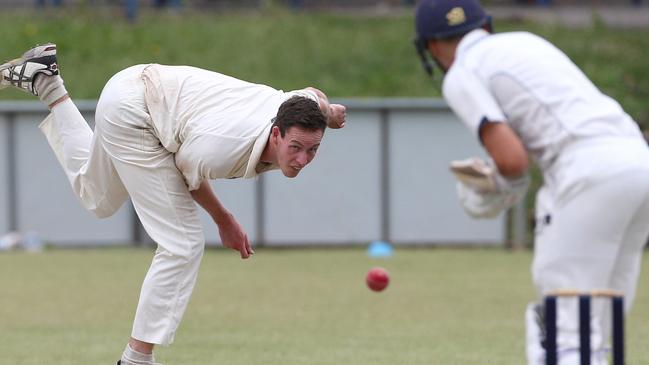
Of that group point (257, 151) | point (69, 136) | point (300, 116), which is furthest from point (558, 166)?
point (69, 136)

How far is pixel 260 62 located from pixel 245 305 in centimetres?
1159

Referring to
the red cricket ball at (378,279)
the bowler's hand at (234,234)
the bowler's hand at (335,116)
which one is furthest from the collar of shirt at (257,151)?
the red cricket ball at (378,279)

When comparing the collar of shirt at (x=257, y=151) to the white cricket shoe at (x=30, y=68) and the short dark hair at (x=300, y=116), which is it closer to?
the short dark hair at (x=300, y=116)

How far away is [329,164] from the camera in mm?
18281

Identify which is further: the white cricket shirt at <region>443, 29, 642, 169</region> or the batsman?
the white cricket shirt at <region>443, 29, 642, 169</region>

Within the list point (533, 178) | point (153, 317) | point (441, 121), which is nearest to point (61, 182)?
point (441, 121)

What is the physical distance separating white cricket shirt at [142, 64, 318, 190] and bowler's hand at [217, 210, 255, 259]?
0.47m

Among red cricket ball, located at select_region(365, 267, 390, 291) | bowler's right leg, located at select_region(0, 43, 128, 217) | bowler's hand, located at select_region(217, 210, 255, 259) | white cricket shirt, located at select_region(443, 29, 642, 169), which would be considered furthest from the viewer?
red cricket ball, located at select_region(365, 267, 390, 291)

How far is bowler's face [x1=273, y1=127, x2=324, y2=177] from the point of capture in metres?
6.62

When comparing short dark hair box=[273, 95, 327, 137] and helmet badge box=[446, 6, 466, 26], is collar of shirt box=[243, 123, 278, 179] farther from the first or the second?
helmet badge box=[446, 6, 466, 26]

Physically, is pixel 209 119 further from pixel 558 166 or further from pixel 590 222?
pixel 590 222

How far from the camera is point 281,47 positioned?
2402 centimetres

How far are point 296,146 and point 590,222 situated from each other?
1836 mm

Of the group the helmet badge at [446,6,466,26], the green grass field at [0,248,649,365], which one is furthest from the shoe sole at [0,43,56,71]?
the helmet badge at [446,6,466,26]
